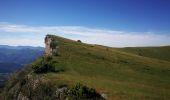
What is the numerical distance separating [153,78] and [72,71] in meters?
19.0

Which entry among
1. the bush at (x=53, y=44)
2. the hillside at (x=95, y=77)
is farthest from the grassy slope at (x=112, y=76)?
the bush at (x=53, y=44)

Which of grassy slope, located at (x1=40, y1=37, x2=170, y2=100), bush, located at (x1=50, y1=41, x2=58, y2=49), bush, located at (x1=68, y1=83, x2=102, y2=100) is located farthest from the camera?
bush, located at (x1=50, y1=41, x2=58, y2=49)

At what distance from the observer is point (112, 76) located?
2408 inches

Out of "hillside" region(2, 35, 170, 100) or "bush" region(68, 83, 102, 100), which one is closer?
"bush" region(68, 83, 102, 100)

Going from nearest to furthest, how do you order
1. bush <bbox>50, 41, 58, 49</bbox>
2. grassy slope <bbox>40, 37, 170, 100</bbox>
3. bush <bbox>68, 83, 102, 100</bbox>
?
bush <bbox>68, 83, 102, 100</bbox> → grassy slope <bbox>40, 37, 170, 100</bbox> → bush <bbox>50, 41, 58, 49</bbox>

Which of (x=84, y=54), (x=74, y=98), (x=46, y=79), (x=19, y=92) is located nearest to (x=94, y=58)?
(x=84, y=54)

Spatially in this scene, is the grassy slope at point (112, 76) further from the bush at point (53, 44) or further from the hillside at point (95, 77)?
the bush at point (53, 44)

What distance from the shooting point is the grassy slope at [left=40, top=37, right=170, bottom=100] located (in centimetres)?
4425

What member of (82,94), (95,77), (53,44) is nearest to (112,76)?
(95,77)

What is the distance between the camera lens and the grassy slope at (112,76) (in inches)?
1742

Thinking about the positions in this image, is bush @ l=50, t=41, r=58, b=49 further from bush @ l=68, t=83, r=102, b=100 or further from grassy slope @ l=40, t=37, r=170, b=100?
bush @ l=68, t=83, r=102, b=100

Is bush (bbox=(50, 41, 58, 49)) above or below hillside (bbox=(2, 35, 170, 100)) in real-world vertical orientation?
above

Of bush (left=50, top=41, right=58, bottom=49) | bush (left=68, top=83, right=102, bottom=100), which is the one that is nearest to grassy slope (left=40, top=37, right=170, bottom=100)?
bush (left=68, top=83, right=102, bottom=100)

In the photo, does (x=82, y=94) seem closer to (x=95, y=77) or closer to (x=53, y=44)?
(x=95, y=77)
